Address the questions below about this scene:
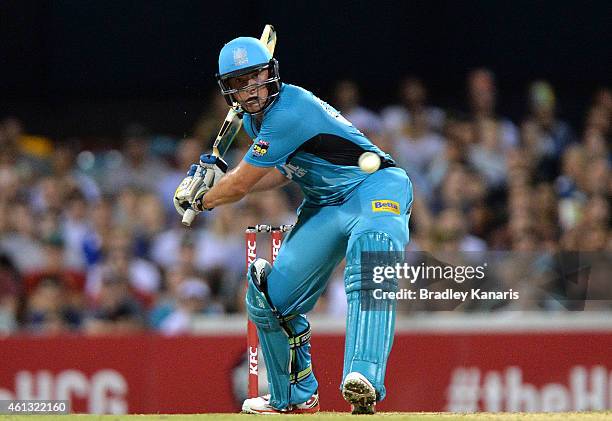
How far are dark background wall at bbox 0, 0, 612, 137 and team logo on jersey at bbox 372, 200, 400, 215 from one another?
257 inches

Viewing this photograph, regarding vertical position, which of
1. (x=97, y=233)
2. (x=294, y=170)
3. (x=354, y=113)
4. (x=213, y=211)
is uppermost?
(x=354, y=113)

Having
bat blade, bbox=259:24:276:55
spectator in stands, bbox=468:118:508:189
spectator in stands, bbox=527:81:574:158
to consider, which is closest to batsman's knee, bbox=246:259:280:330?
bat blade, bbox=259:24:276:55

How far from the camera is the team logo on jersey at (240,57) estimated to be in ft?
21.1

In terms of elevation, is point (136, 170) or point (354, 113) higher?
point (354, 113)

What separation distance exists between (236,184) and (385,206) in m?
0.86

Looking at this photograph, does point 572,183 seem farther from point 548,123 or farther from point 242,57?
point 242,57

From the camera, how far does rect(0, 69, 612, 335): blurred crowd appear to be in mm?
10070

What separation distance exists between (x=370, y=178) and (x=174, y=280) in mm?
4086

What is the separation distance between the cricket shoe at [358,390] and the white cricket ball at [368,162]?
124cm

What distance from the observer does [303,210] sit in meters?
6.82

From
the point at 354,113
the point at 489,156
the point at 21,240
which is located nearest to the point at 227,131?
the point at 21,240

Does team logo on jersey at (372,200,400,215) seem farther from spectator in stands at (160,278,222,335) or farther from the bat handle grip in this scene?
spectator in stands at (160,278,222,335)

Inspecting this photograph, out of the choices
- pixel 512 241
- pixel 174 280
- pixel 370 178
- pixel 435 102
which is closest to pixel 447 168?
pixel 512 241

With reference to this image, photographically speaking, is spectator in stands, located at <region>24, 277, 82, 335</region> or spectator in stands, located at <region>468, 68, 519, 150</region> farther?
spectator in stands, located at <region>468, 68, 519, 150</region>
